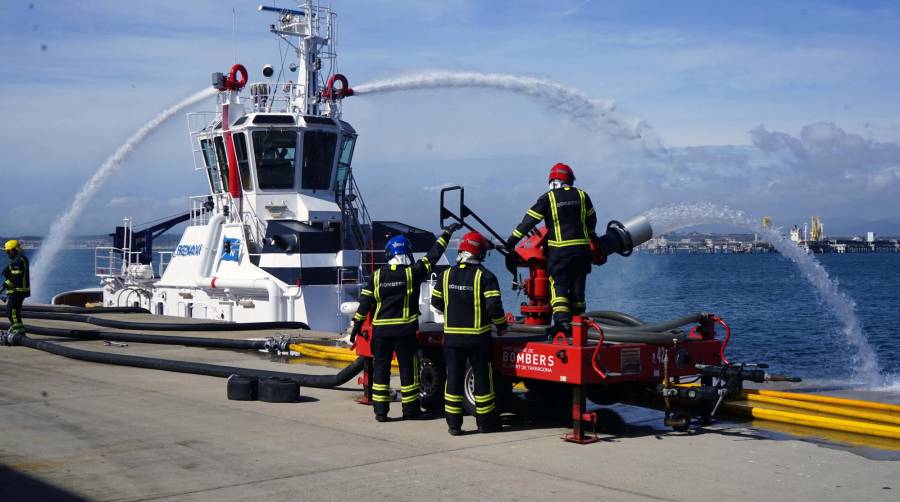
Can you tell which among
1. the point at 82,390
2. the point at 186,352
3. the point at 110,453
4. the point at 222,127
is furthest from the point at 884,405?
the point at 222,127

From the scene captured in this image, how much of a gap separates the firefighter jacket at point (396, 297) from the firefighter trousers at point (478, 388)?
0.74 m

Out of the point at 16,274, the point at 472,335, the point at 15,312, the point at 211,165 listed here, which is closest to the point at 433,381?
the point at 472,335

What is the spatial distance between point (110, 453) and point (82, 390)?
3.95 meters

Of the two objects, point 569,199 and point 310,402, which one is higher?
point 569,199

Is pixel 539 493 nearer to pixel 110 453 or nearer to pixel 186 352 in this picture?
pixel 110 453

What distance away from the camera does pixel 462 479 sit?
6.86 metres

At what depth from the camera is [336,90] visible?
22.9m

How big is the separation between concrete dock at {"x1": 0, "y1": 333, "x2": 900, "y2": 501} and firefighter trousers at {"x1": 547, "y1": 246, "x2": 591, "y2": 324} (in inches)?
44.5

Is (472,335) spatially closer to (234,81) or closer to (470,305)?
(470,305)

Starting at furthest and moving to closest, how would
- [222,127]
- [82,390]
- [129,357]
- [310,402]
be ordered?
[222,127], [129,357], [82,390], [310,402]

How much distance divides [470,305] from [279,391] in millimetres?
2883

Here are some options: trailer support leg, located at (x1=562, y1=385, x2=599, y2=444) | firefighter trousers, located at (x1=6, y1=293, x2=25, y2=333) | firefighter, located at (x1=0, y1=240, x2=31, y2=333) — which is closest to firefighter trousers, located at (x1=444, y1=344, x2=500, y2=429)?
trailer support leg, located at (x1=562, y1=385, x2=599, y2=444)

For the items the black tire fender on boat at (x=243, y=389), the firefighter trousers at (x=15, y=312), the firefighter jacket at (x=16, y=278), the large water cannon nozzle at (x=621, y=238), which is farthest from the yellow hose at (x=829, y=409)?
the firefighter trousers at (x=15, y=312)

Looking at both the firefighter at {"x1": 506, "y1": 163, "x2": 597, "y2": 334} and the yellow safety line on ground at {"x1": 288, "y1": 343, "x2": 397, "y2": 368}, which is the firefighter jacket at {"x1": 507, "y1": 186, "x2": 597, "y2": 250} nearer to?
the firefighter at {"x1": 506, "y1": 163, "x2": 597, "y2": 334}
